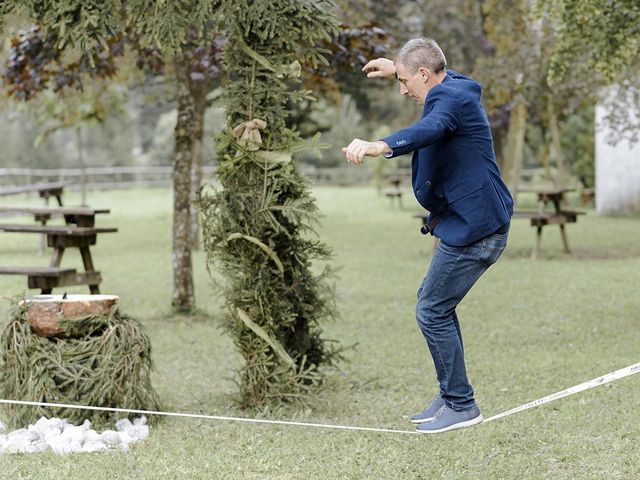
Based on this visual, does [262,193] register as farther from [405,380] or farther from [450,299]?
[405,380]

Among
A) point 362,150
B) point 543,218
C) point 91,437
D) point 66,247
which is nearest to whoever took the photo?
point 362,150

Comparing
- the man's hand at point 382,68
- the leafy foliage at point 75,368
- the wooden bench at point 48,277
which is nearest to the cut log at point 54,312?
the leafy foliage at point 75,368

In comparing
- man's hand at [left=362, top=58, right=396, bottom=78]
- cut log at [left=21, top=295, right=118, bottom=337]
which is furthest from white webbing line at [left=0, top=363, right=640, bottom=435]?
man's hand at [left=362, top=58, right=396, bottom=78]

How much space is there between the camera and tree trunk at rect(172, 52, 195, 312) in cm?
1104

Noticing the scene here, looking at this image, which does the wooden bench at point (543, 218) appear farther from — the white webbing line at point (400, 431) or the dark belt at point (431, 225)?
the dark belt at point (431, 225)

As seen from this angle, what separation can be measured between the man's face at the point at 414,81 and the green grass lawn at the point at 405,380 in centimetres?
191

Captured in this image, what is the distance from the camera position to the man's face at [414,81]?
5.16 m

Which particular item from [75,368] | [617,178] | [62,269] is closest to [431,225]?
[75,368]

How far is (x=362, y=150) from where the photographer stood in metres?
4.51

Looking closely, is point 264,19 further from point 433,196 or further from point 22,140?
point 22,140

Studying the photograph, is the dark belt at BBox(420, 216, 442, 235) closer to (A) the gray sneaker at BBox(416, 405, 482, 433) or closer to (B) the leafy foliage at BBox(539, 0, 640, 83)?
(A) the gray sneaker at BBox(416, 405, 482, 433)

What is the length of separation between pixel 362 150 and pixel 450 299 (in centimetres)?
111

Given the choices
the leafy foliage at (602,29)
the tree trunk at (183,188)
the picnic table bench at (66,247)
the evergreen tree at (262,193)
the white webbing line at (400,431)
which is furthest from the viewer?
the tree trunk at (183,188)

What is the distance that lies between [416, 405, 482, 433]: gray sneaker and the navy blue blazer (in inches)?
35.9
